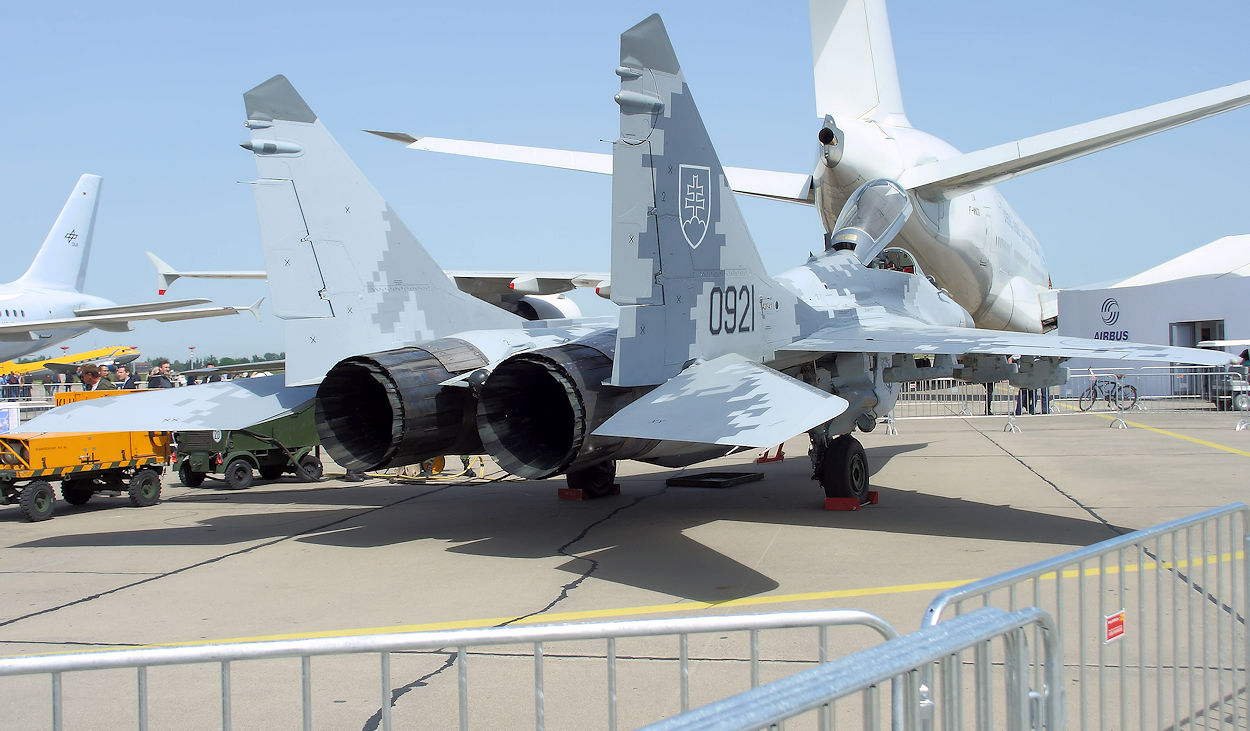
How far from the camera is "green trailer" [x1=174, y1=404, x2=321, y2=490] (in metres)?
12.4

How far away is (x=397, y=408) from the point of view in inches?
274

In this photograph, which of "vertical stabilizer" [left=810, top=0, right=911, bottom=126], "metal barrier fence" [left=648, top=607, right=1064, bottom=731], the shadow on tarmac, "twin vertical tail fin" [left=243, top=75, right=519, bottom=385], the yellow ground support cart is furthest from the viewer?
"vertical stabilizer" [left=810, top=0, right=911, bottom=126]

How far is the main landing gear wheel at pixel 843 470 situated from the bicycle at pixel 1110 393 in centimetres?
1752

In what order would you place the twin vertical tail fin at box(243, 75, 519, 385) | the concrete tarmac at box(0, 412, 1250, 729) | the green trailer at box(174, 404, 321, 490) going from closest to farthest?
the concrete tarmac at box(0, 412, 1250, 729)
the twin vertical tail fin at box(243, 75, 519, 385)
the green trailer at box(174, 404, 321, 490)

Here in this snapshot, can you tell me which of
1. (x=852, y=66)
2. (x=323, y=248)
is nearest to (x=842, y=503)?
(x=323, y=248)

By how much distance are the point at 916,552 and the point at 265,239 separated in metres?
5.99

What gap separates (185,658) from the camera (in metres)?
2.31

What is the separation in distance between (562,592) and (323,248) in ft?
12.8

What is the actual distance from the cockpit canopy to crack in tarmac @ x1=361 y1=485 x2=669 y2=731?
383 cm

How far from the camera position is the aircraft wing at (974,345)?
7.34 meters

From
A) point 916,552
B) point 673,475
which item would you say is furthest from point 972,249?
point 916,552

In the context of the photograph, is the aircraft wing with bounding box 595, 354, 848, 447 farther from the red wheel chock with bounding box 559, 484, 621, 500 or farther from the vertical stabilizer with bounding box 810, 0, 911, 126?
the vertical stabilizer with bounding box 810, 0, 911, 126

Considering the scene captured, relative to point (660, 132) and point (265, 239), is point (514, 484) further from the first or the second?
point (660, 132)

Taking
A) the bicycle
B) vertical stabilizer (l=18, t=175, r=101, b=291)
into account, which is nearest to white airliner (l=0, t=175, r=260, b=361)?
vertical stabilizer (l=18, t=175, r=101, b=291)
